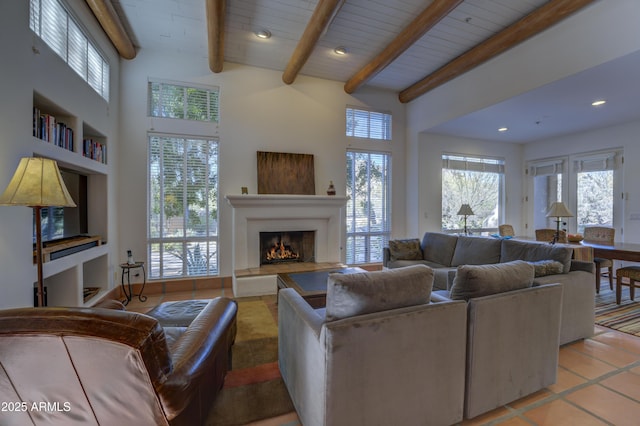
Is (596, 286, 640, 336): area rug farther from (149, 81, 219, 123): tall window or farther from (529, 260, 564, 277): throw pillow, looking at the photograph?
(149, 81, 219, 123): tall window

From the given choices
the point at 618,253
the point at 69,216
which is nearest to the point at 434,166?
the point at 618,253

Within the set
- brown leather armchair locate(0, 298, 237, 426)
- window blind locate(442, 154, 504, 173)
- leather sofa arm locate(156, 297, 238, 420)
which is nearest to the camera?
brown leather armchair locate(0, 298, 237, 426)

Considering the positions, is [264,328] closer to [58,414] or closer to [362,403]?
[362,403]

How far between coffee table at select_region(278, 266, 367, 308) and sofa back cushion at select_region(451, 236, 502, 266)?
1787 millimetres

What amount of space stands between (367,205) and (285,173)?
178cm

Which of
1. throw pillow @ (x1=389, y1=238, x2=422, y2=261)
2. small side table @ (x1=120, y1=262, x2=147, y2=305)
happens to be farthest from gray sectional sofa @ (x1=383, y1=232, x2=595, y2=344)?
small side table @ (x1=120, y1=262, x2=147, y2=305)

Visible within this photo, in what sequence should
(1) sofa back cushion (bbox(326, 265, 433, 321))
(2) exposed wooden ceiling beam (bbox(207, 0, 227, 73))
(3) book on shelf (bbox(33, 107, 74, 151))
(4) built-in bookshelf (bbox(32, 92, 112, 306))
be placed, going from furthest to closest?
(2) exposed wooden ceiling beam (bbox(207, 0, 227, 73))
(4) built-in bookshelf (bbox(32, 92, 112, 306))
(3) book on shelf (bbox(33, 107, 74, 151))
(1) sofa back cushion (bbox(326, 265, 433, 321))

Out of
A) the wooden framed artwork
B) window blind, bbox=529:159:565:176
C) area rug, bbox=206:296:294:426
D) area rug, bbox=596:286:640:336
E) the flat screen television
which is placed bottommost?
area rug, bbox=206:296:294:426

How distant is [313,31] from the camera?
330cm

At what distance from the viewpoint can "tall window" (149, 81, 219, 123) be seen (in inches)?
166

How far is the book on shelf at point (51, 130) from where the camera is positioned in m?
2.24

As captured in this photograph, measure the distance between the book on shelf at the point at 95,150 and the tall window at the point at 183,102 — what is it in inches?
36.4

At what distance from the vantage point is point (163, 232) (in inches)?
167

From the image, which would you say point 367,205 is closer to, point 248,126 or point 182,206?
point 248,126
